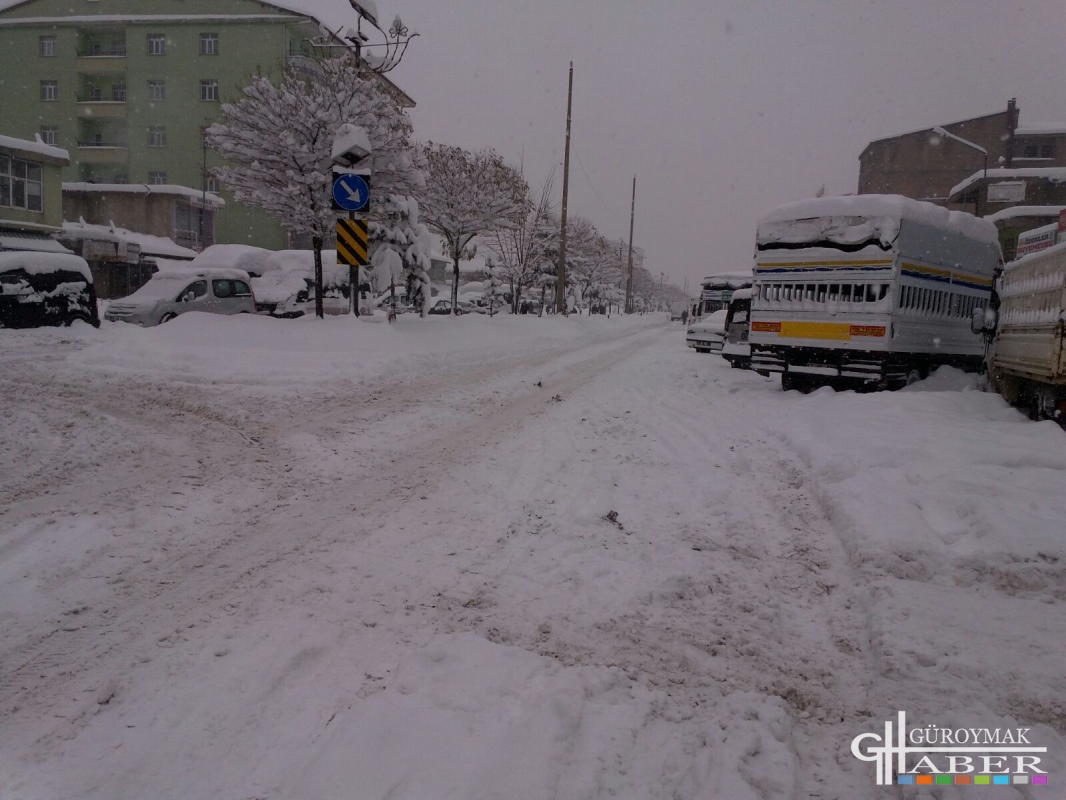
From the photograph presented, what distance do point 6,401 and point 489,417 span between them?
5686 mm

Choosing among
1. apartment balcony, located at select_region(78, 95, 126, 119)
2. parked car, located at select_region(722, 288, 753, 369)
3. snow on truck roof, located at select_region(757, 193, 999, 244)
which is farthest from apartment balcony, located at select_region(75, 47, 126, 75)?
snow on truck roof, located at select_region(757, 193, 999, 244)

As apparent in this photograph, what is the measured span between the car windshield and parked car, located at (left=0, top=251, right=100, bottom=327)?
1.84 meters

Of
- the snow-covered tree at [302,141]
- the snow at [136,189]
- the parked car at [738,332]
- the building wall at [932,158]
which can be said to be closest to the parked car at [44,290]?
the snow-covered tree at [302,141]

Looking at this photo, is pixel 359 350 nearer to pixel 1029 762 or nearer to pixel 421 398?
pixel 421 398

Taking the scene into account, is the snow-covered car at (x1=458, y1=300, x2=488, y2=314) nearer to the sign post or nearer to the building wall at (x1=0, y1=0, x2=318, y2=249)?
the building wall at (x1=0, y1=0, x2=318, y2=249)

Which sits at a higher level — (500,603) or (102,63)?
(102,63)

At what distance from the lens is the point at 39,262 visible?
551 inches

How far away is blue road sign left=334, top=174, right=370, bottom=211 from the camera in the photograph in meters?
12.8

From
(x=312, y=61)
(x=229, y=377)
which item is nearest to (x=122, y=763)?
(x=229, y=377)

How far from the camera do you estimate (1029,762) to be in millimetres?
2320

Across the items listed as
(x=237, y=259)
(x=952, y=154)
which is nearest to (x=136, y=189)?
(x=237, y=259)

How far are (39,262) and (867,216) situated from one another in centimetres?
1687

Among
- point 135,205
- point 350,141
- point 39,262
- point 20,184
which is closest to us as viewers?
point 39,262

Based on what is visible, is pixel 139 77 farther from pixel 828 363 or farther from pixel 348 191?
pixel 828 363
